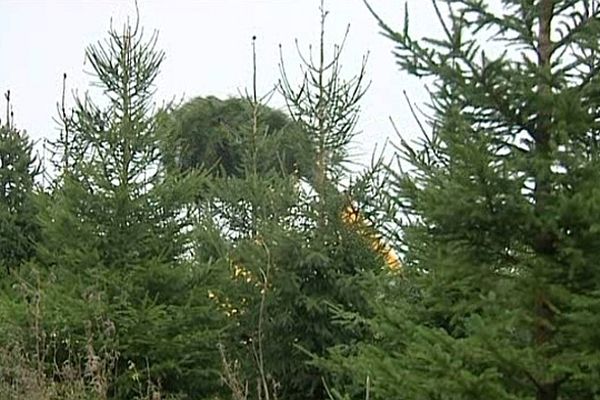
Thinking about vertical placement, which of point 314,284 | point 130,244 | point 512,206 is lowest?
point 512,206

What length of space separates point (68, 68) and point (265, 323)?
682 cm

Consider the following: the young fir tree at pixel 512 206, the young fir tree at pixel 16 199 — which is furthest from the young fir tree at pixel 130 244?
the young fir tree at pixel 512 206

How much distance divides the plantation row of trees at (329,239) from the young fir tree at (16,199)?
1.2 inches

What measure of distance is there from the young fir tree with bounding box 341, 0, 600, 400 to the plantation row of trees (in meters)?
Answer: 0.01

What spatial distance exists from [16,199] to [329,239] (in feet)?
17.0

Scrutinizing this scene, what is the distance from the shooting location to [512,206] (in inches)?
152

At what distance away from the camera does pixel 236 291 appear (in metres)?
10.2

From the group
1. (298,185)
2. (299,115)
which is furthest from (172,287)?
(299,115)

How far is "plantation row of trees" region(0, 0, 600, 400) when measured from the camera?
12.8ft

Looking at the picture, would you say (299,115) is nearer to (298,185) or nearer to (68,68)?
(298,185)

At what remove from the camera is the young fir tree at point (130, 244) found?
9.06 metres

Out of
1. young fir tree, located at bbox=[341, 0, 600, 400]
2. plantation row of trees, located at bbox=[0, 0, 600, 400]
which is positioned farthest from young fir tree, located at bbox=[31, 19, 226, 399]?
young fir tree, located at bbox=[341, 0, 600, 400]

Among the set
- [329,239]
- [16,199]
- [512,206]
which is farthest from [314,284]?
[512,206]

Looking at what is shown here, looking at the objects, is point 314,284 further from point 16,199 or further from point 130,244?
point 16,199
